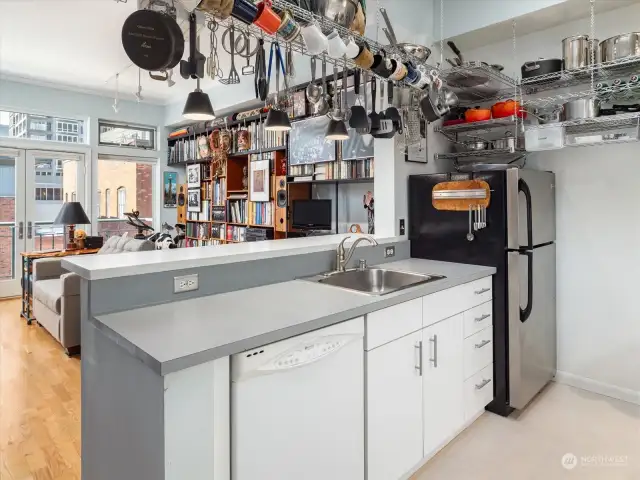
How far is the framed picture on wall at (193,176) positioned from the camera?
249 inches

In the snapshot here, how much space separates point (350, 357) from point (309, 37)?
4.45 ft

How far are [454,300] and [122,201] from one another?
636 centimetres

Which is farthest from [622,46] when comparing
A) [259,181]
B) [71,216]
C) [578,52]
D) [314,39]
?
[71,216]

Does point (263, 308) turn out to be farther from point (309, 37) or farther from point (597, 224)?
point (597, 224)

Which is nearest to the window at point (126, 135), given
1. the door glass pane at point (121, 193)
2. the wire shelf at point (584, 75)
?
the door glass pane at point (121, 193)

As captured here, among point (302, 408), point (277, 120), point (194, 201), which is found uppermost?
point (277, 120)

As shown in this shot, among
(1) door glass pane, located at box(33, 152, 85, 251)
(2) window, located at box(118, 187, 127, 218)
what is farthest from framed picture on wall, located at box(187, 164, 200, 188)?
(1) door glass pane, located at box(33, 152, 85, 251)

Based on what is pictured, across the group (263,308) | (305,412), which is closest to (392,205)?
(263,308)

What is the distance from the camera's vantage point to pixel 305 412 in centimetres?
139

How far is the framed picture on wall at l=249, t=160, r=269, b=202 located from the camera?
4926 mm

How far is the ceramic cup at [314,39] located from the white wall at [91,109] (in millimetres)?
5822

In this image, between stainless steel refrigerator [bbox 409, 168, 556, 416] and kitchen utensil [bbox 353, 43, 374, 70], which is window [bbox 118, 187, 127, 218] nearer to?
stainless steel refrigerator [bbox 409, 168, 556, 416]

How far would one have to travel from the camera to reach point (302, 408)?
1.38 metres

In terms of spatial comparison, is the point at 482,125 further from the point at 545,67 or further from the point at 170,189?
the point at 170,189
